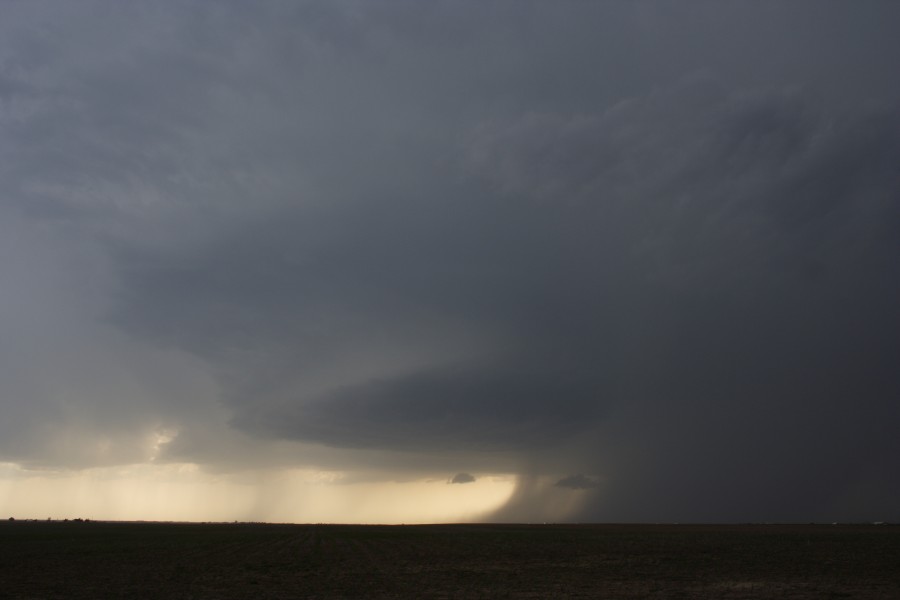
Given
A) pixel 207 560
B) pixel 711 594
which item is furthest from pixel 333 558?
pixel 711 594

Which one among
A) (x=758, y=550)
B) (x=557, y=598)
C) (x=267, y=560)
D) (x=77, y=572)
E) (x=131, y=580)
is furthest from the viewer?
(x=758, y=550)

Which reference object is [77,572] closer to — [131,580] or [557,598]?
[131,580]

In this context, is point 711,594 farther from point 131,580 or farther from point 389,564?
point 131,580

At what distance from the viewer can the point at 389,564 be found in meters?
48.7

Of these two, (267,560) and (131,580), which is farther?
(267,560)

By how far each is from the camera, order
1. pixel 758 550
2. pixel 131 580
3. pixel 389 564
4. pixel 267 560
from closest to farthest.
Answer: pixel 131 580 → pixel 389 564 → pixel 267 560 → pixel 758 550

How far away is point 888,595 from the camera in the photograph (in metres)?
29.8

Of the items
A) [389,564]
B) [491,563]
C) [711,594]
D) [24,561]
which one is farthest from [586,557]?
[24,561]

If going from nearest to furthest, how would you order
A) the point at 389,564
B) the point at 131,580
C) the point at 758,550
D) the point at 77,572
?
the point at 131,580 → the point at 77,572 → the point at 389,564 → the point at 758,550

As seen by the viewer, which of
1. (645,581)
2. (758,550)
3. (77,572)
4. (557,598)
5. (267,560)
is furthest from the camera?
(758,550)

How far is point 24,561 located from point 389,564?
2956 centimetres

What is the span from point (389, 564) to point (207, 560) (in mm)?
15706

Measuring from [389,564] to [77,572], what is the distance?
67.0 ft

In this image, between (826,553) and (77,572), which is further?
(826,553)
